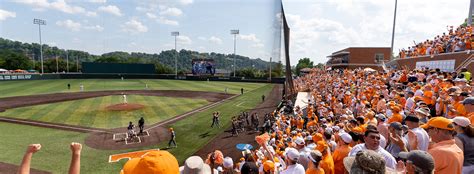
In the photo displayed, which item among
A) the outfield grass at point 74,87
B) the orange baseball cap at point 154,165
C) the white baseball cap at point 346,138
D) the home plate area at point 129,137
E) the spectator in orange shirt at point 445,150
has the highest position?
the orange baseball cap at point 154,165

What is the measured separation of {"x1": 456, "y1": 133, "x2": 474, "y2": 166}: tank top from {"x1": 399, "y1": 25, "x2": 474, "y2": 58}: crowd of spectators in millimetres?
16220

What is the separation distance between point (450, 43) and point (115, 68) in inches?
2546

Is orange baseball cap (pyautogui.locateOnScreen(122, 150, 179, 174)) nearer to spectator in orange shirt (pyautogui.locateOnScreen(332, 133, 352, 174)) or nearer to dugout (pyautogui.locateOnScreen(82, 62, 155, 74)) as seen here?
spectator in orange shirt (pyautogui.locateOnScreen(332, 133, 352, 174))

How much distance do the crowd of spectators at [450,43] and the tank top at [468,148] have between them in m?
16.2

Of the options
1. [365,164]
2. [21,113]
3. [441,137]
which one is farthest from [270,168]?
[21,113]

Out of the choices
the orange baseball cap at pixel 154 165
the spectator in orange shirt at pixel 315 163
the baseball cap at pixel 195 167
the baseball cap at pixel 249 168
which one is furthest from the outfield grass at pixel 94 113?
the orange baseball cap at pixel 154 165

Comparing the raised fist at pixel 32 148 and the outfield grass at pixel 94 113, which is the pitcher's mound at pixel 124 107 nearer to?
the outfield grass at pixel 94 113

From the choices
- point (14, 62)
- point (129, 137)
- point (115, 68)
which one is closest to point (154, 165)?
point (129, 137)

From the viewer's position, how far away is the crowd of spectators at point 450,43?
1611cm

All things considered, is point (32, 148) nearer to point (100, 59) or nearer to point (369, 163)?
point (369, 163)

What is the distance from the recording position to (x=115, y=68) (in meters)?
64.2

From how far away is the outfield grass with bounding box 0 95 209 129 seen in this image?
2152 cm

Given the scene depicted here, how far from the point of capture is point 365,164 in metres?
2.00

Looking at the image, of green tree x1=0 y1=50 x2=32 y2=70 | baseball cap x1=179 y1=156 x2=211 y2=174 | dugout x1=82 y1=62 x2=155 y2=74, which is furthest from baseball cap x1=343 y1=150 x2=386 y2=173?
green tree x1=0 y1=50 x2=32 y2=70
